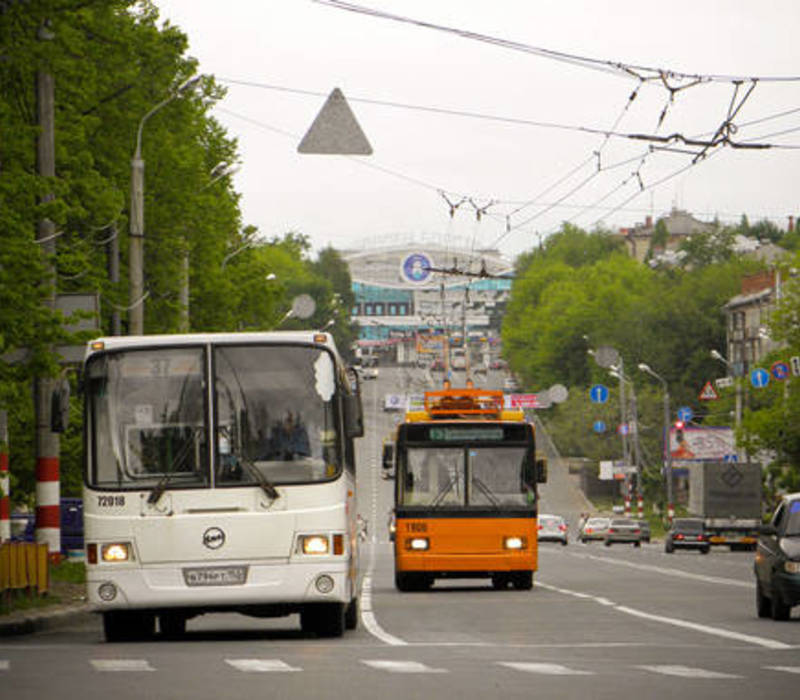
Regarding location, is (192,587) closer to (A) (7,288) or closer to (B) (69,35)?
(A) (7,288)

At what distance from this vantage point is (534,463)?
34875 mm

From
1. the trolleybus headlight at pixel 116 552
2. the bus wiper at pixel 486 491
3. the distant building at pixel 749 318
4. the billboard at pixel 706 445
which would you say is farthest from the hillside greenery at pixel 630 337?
the trolleybus headlight at pixel 116 552

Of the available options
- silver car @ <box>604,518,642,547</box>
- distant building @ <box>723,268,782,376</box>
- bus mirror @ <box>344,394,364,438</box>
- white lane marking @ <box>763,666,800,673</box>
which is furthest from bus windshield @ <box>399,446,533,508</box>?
distant building @ <box>723,268,782,376</box>

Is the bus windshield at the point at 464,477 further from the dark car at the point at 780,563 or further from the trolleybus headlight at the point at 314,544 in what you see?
the trolleybus headlight at the point at 314,544

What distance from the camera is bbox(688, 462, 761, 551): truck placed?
7694 centimetres

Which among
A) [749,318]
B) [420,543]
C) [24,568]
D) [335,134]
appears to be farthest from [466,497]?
[749,318]

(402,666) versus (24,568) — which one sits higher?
(24,568)

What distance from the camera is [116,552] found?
19938 millimetres

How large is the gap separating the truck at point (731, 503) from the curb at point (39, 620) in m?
51.9

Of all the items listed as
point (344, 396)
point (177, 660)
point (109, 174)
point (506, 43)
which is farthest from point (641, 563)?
point (177, 660)

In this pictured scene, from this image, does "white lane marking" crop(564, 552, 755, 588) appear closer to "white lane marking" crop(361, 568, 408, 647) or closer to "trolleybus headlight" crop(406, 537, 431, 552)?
"trolleybus headlight" crop(406, 537, 431, 552)

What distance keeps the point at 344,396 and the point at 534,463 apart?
47.4 ft

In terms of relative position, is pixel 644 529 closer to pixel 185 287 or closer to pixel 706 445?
pixel 706 445

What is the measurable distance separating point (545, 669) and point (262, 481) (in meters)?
5.01
